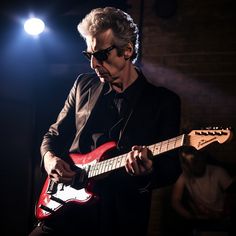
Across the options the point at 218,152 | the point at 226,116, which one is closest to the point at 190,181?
the point at 218,152

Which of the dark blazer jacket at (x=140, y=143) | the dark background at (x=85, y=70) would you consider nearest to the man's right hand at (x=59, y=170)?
the dark blazer jacket at (x=140, y=143)

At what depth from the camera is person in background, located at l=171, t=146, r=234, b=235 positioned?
496 centimetres

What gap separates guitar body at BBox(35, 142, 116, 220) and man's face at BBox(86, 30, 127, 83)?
434 mm

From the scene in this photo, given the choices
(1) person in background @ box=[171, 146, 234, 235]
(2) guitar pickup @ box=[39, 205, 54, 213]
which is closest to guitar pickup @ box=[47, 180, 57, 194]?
(2) guitar pickup @ box=[39, 205, 54, 213]

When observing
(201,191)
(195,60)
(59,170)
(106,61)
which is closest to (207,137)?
(106,61)

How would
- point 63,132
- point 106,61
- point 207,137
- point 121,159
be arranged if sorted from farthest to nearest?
point 63,132 < point 106,61 < point 121,159 < point 207,137

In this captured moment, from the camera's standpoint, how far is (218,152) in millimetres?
5379

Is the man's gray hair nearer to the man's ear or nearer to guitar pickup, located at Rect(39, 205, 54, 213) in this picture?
the man's ear

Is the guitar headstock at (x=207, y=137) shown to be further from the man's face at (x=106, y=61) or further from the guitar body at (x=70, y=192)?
the man's face at (x=106, y=61)

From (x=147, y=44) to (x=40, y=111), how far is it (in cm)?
180

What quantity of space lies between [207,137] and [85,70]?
12.4ft

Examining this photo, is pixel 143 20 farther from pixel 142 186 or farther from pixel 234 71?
pixel 142 186

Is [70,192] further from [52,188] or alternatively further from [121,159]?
[121,159]

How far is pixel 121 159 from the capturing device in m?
2.29
